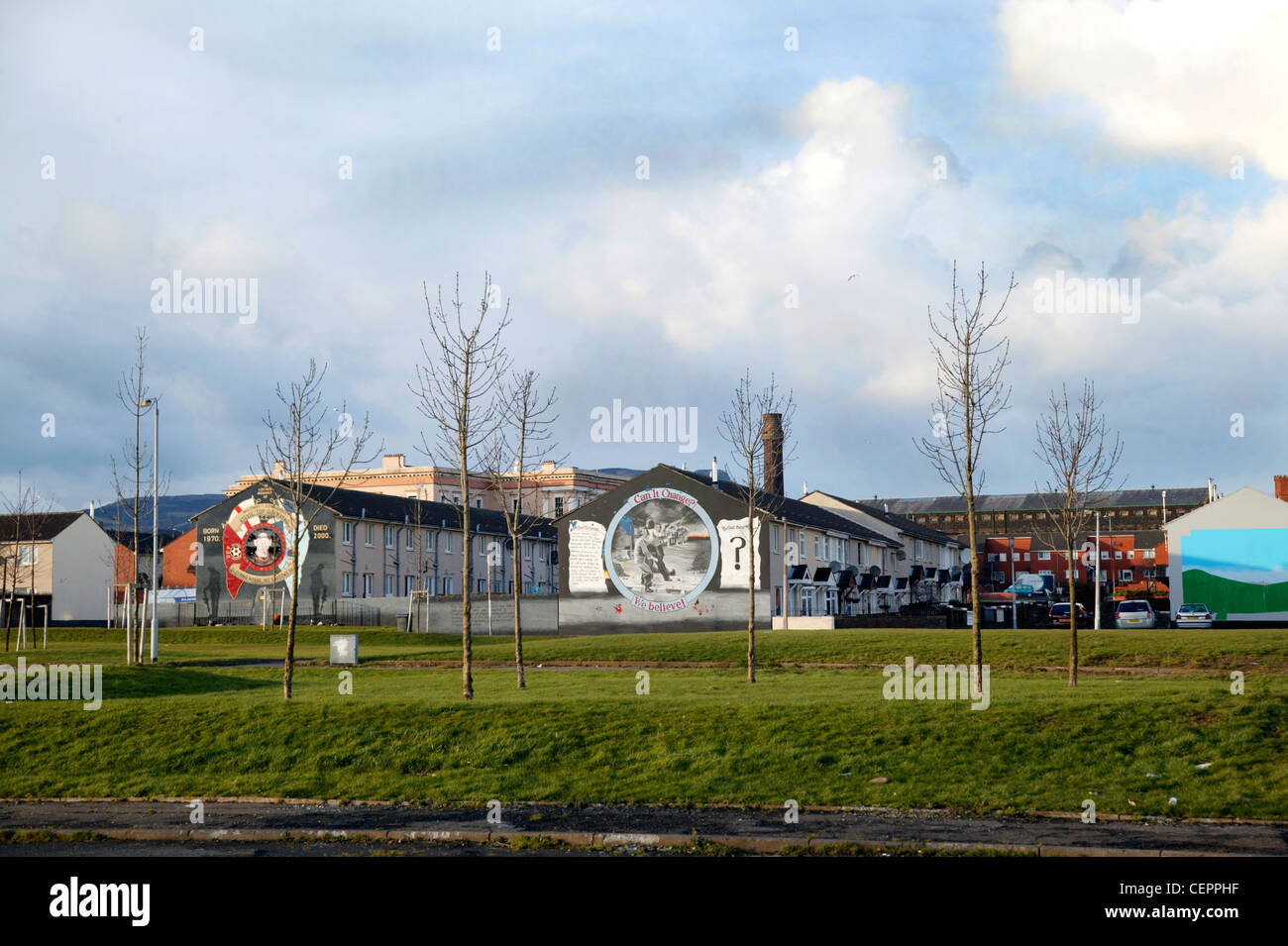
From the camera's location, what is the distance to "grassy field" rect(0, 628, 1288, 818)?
16.0m

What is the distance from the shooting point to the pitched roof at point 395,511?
7450 centimetres

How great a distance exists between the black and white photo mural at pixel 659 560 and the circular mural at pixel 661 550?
0.05m

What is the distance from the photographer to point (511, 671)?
35.3 m

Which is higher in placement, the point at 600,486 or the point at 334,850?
the point at 600,486

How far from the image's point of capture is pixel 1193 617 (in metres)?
66.8

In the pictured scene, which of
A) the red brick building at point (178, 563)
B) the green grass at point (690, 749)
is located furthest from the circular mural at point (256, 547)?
the green grass at point (690, 749)

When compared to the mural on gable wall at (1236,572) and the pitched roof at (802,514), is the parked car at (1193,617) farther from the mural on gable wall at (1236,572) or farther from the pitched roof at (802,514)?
the pitched roof at (802,514)

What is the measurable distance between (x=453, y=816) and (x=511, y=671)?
812 inches

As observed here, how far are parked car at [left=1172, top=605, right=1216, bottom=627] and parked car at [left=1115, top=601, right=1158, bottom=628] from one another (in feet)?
16.3

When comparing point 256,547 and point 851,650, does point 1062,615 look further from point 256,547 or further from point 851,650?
point 256,547

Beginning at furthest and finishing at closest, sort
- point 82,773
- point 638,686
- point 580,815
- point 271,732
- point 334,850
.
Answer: point 638,686, point 271,732, point 82,773, point 580,815, point 334,850
